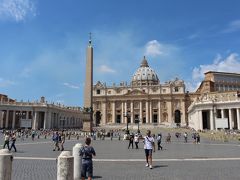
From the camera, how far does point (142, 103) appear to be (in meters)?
103

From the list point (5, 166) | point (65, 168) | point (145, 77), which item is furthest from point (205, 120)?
point (5, 166)

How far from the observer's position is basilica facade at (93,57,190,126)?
329 ft

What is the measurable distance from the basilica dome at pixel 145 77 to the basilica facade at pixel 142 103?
21.1 m

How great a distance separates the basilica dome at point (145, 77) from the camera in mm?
127738

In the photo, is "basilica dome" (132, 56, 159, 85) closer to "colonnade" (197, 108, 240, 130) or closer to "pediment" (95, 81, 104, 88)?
"pediment" (95, 81, 104, 88)

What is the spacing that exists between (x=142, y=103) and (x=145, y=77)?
28.1 metres

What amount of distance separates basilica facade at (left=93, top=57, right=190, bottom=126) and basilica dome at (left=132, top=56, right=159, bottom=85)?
69.1 ft

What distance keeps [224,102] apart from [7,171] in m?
58.6

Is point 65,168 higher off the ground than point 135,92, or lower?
lower

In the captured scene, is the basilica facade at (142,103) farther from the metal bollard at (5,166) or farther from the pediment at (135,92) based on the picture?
the metal bollard at (5,166)

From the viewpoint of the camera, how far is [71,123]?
10469 cm

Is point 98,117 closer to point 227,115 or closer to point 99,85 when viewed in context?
point 99,85

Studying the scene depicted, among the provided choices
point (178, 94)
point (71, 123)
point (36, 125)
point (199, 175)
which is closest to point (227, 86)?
point (178, 94)

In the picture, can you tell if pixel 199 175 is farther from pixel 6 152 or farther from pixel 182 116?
pixel 182 116
